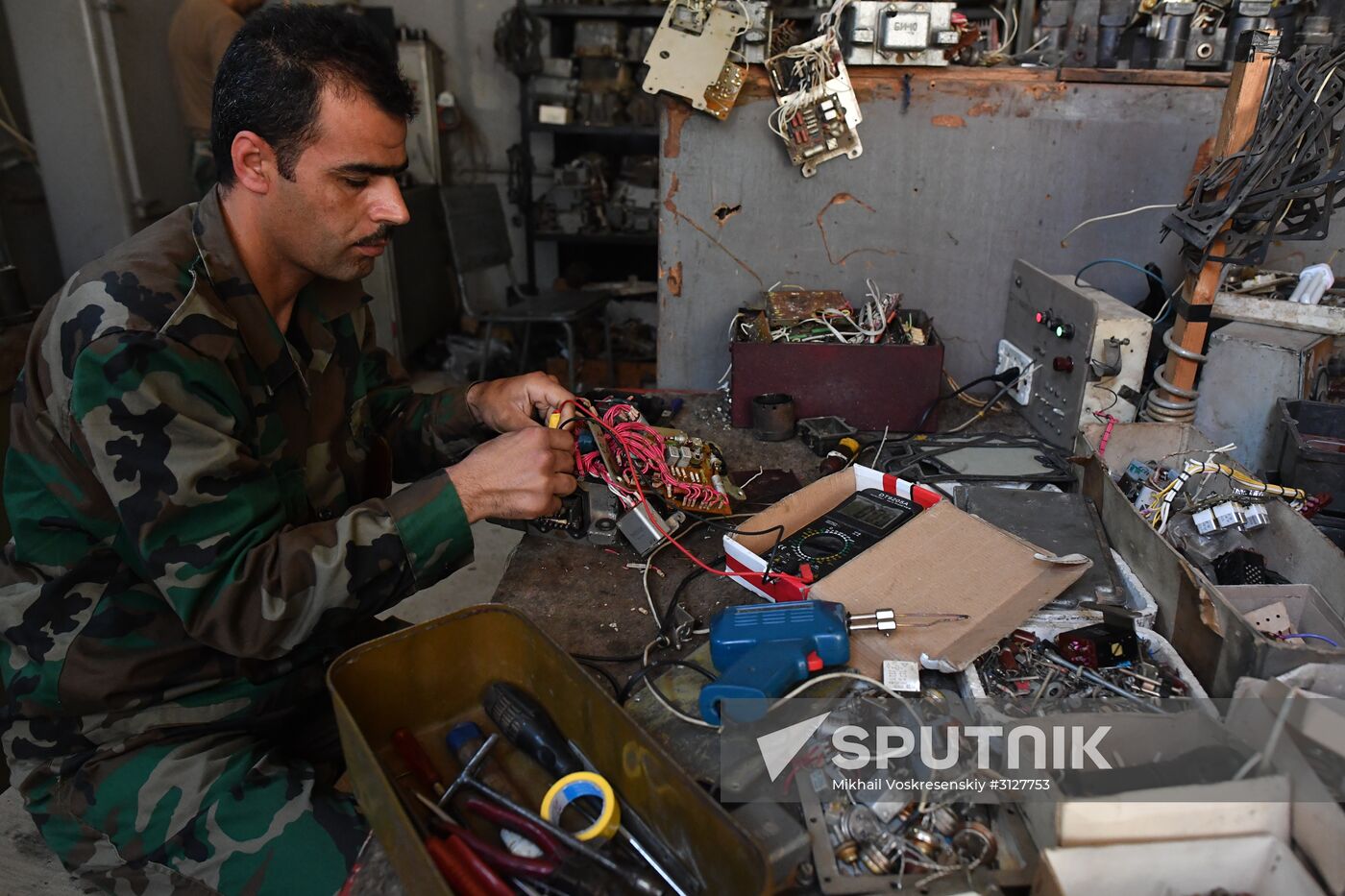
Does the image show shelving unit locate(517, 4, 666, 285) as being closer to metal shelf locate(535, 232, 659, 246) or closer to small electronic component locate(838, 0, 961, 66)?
metal shelf locate(535, 232, 659, 246)

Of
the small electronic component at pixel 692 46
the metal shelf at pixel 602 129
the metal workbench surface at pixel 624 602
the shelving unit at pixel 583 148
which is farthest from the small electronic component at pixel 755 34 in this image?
the metal shelf at pixel 602 129

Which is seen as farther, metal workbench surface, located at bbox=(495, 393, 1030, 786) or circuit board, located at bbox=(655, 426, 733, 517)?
circuit board, located at bbox=(655, 426, 733, 517)

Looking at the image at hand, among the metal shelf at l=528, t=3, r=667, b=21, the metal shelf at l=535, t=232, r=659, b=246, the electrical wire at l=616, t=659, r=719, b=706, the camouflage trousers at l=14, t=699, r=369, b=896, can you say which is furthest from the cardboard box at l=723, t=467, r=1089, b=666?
the metal shelf at l=528, t=3, r=667, b=21

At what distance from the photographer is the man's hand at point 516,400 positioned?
133 centimetres

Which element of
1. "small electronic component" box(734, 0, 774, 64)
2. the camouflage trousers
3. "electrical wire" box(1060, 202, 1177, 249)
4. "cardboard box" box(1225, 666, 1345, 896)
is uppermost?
"small electronic component" box(734, 0, 774, 64)

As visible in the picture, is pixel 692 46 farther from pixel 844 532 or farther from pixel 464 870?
pixel 464 870

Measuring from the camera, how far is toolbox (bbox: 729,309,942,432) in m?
1.53

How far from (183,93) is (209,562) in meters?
2.89

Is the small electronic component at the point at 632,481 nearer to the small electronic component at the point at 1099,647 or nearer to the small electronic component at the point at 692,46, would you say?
the small electronic component at the point at 1099,647

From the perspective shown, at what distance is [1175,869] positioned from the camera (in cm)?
63

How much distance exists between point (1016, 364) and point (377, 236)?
1.20 metres

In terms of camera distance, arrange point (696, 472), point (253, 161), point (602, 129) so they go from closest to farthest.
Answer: point (253, 161), point (696, 472), point (602, 129)

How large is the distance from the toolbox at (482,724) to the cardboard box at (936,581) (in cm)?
28

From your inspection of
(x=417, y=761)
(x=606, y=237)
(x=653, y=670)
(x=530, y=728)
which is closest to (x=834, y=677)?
(x=653, y=670)
